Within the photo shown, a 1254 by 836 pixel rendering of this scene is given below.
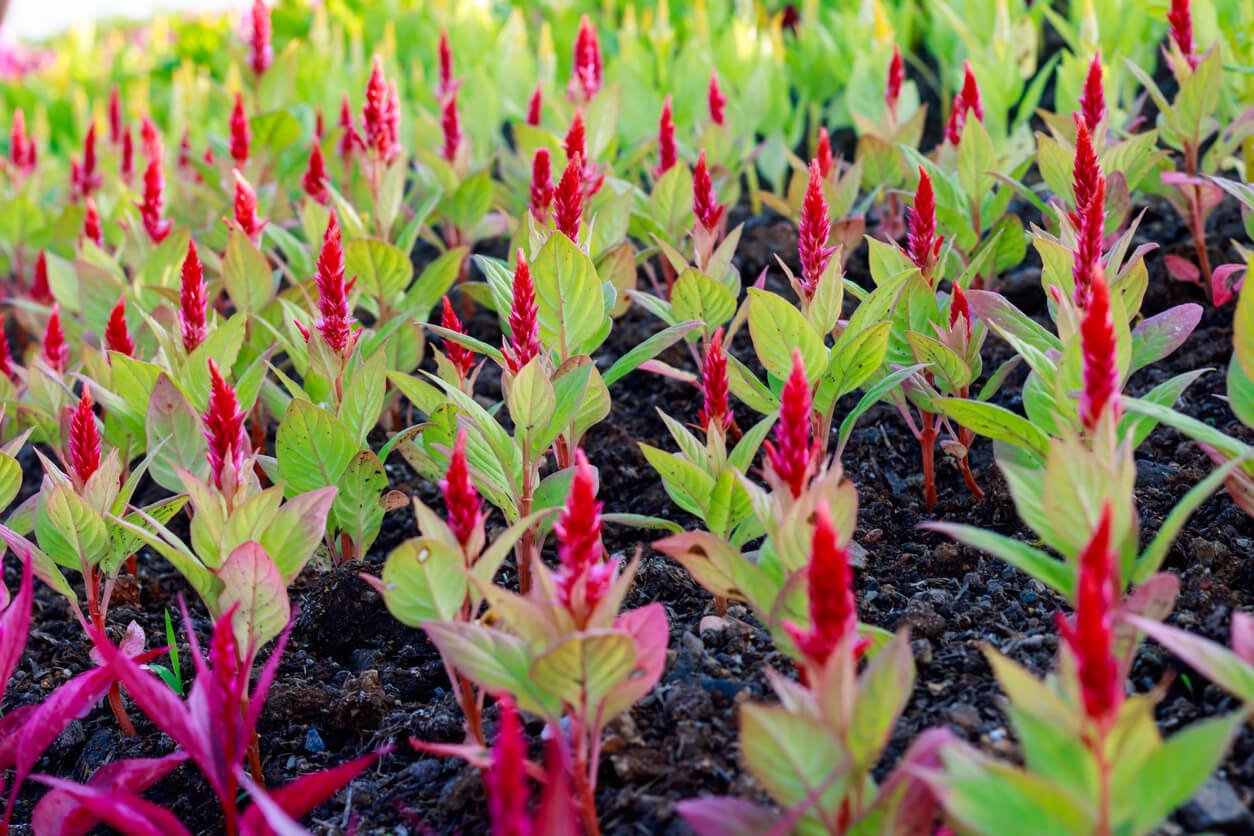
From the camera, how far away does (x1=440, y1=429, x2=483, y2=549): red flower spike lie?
1682mm

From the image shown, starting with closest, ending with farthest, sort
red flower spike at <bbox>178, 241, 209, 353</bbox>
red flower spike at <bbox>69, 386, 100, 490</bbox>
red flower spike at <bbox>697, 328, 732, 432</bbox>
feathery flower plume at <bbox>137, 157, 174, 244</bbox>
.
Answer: red flower spike at <bbox>697, 328, 732, 432</bbox> → red flower spike at <bbox>69, 386, 100, 490</bbox> → red flower spike at <bbox>178, 241, 209, 353</bbox> → feathery flower plume at <bbox>137, 157, 174, 244</bbox>

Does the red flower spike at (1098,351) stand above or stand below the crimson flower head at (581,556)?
above

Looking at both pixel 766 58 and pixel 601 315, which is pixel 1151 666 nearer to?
pixel 601 315

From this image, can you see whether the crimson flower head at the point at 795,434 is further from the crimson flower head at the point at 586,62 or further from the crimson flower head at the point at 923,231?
the crimson flower head at the point at 586,62

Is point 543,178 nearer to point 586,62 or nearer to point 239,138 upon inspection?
point 586,62

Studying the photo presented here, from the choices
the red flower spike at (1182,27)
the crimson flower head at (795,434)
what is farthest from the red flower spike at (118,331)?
the red flower spike at (1182,27)

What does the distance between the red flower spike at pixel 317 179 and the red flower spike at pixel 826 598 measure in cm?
238

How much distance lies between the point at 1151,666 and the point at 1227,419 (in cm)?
101

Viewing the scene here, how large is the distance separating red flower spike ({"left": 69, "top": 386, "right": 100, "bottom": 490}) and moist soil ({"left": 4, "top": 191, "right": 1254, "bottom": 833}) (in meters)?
0.51

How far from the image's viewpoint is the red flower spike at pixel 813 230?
229 centimetres

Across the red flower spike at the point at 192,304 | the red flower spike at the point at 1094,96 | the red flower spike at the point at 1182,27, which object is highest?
the red flower spike at the point at 1182,27

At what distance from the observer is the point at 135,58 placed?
30.6ft

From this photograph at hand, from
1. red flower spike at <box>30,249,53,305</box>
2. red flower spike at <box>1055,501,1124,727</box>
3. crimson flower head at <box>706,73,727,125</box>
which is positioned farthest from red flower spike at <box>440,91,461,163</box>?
red flower spike at <box>1055,501,1124,727</box>

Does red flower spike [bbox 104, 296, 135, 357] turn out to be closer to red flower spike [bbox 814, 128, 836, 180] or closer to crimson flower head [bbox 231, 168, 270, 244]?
crimson flower head [bbox 231, 168, 270, 244]
